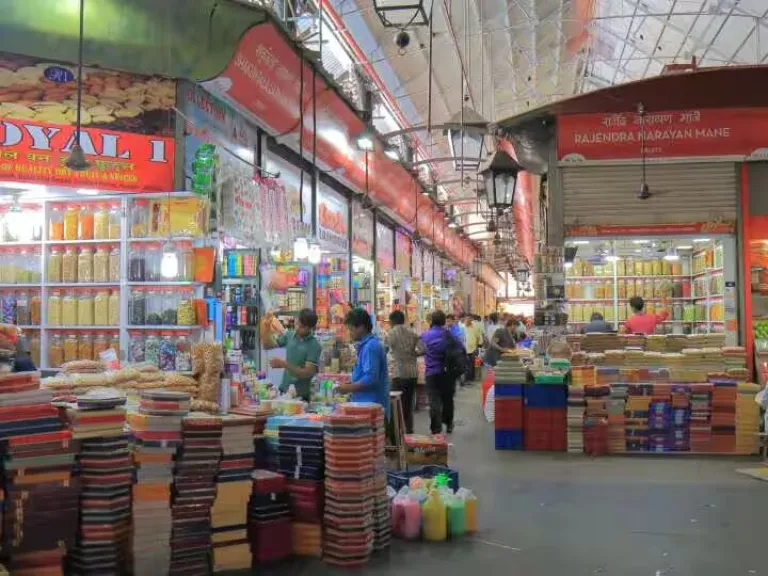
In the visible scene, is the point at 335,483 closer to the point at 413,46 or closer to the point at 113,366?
the point at 113,366

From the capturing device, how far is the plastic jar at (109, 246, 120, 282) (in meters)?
7.56

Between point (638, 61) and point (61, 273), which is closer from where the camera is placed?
point (61, 273)

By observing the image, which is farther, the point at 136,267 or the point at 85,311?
the point at 85,311

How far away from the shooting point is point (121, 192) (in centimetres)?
737

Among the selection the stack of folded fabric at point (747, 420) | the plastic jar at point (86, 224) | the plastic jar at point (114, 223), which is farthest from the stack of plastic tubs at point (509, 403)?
the plastic jar at point (86, 224)

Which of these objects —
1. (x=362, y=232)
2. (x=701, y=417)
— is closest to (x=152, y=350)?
(x=701, y=417)

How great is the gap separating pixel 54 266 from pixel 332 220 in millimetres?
5729

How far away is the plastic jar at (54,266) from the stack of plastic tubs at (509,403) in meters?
5.00

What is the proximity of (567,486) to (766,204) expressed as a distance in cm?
508

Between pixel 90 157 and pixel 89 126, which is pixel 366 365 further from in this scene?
pixel 89 126

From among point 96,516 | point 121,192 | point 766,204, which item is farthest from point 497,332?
point 96,516

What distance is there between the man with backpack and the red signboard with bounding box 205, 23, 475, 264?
2.91m

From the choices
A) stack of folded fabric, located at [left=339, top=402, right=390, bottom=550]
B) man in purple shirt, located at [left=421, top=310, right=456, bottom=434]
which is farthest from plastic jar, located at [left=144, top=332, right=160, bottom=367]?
man in purple shirt, located at [left=421, top=310, right=456, bottom=434]

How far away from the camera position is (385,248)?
1736 cm
